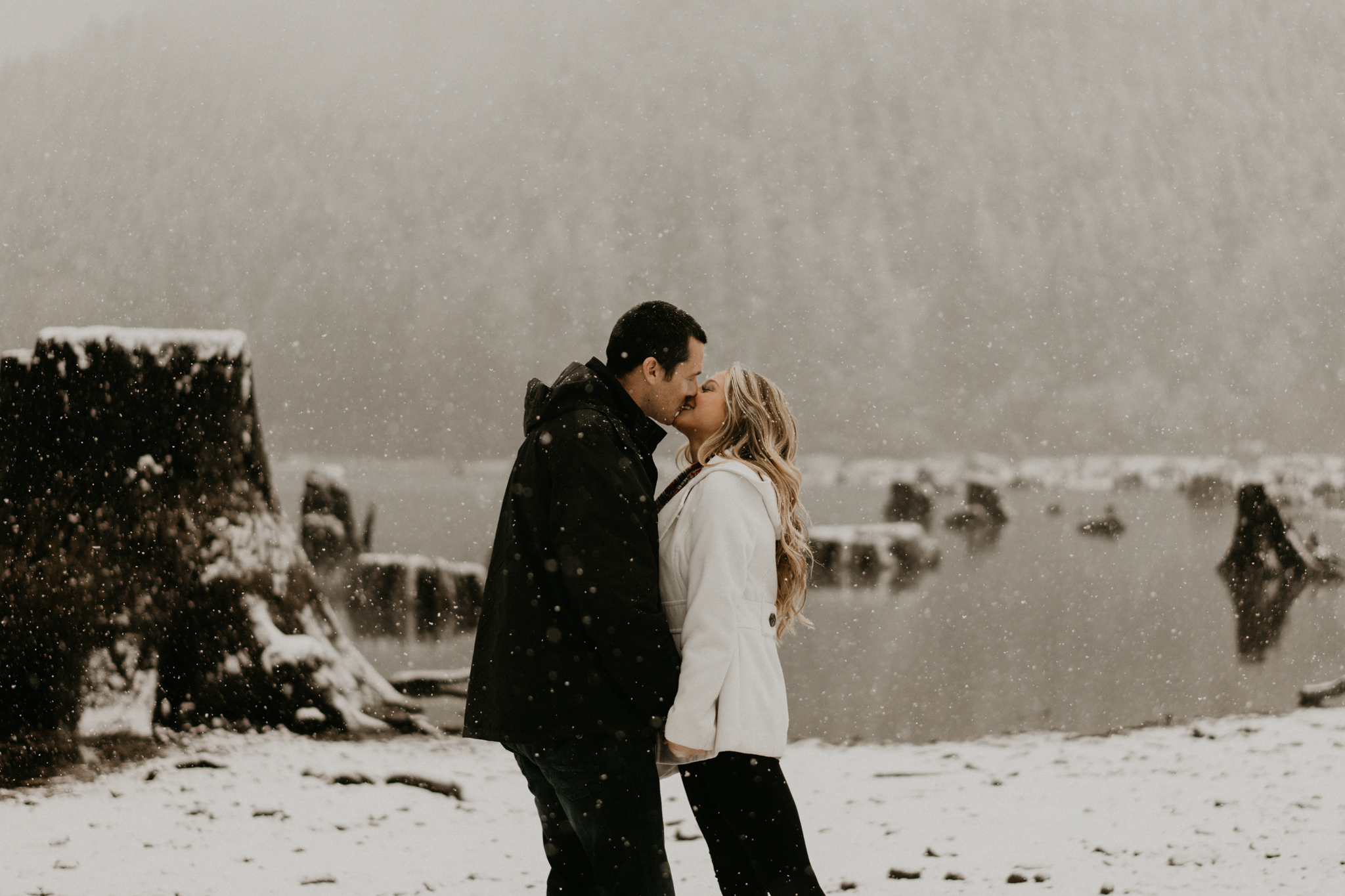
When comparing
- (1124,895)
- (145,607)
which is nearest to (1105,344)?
(1124,895)

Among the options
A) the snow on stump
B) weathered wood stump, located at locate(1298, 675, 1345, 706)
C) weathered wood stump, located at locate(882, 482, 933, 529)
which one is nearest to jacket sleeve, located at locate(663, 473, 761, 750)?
the snow on stump

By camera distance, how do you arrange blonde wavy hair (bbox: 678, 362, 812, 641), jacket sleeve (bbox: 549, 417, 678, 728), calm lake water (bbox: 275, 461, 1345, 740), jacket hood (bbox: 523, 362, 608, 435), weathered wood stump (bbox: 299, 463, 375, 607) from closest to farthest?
jacket sleeve (bbox: 549, 417, 678, 728), jacket hood (bbox: 523, 362, 608, 435), blonde wavy hair (bbox: 678, 362, 812, 641), weathered wood stump (bbox: 299, 463, 375, 607), calm lake water (bbox: 275, 461, 1345, 740)

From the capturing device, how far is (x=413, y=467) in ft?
15.6

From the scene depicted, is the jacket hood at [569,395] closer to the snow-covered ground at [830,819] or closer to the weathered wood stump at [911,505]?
the snow-covered ground at [830,819]

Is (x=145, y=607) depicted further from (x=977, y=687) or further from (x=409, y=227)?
(x=977, y=687)

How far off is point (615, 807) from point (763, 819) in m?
0.31

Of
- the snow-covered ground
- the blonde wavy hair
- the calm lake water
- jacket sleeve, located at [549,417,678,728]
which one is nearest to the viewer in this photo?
jacket sleeve, located at [549,417,678,728]

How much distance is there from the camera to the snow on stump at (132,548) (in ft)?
13.6

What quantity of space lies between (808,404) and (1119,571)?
167cm

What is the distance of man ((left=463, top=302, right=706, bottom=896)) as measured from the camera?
1.56 metres

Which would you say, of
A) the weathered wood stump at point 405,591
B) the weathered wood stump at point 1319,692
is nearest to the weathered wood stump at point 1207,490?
the weathered wood stump at point 1319,692

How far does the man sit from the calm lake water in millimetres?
3224

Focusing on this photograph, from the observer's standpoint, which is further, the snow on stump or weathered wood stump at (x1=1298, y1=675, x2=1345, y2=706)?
weathered wood stump at (x1=1298, y1=675, x2=1345, y2=706)

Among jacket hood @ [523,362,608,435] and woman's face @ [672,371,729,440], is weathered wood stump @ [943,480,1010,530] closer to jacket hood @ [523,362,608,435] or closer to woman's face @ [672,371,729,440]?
woman's face @ [672,371,729,440]
